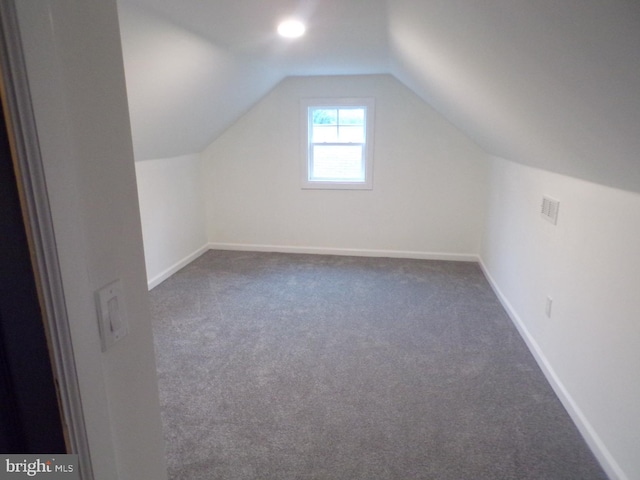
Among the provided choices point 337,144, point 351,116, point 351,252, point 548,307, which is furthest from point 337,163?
point 548,307

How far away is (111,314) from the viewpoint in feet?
2.49

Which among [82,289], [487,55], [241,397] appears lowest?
[241,397]

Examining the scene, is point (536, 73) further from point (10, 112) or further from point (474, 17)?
point (10, 112)

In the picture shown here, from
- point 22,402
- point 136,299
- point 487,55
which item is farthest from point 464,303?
point 22,402

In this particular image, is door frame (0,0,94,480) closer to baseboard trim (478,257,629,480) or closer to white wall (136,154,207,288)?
baseboard trim (478,257,629,480)

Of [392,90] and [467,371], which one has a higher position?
[392,90]

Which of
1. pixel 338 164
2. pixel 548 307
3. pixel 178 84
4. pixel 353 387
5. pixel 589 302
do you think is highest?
pixel 178 84

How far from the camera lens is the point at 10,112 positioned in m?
0.57

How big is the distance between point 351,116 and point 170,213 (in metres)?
2.41

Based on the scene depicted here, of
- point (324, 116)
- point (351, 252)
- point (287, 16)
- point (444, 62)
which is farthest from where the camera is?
point (351, 252)

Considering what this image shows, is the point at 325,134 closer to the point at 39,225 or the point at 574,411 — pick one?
the point at 574,411

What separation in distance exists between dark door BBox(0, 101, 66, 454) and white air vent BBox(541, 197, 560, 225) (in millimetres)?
2641

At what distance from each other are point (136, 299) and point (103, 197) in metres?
0.25

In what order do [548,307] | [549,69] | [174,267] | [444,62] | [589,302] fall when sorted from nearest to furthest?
1. [549,69]
2. [589,302]
3. [444,62]
4. [548,307]
5. [174,267]
